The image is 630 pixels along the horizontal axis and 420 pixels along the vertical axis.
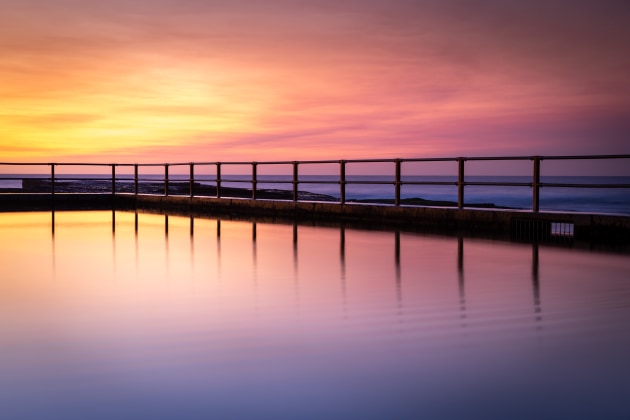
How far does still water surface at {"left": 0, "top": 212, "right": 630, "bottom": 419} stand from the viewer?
3.20 m

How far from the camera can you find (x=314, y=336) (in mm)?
4371

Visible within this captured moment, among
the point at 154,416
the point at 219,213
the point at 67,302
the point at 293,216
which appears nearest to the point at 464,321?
the point at 154,416

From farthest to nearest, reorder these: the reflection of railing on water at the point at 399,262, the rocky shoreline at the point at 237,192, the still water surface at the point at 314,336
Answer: the rocky shoreline at the point at 237,192 → the reflection of railing on water at the point at 399,262 → the still water surface at the point at 314,336

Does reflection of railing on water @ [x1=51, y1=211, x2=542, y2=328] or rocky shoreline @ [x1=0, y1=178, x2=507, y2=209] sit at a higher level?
rocky shoreline @ [x1=0, y1=178, x2=507, y2=209]

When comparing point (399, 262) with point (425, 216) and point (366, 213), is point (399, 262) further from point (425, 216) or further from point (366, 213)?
point (366, 213)

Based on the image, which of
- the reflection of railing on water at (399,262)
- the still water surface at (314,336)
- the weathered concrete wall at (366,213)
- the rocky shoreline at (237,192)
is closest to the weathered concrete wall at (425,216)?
the weathered concrete wall at (366,213)

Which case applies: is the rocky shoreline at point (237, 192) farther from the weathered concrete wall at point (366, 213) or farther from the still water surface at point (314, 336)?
the still water surface at point (314, 336)

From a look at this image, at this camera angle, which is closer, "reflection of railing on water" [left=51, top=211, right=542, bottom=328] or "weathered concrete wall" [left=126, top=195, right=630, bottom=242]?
"reflection of railing on water" [left=51, top=211, right=542, bottom=328]

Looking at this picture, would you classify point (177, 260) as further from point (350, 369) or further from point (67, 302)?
point (350, 369)

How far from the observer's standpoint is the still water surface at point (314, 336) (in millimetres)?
3195

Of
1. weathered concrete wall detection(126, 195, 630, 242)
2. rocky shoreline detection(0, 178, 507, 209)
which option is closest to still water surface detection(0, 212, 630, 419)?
weathered concrete wall detection(126, 195, 630, 242)

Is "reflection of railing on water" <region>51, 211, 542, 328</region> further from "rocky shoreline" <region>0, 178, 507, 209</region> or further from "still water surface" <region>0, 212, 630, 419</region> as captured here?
"rocky shoreline" <region>0, 178, 507, 209</region>

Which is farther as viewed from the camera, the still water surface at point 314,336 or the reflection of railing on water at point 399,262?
the reflection of railing on water at point 399,262

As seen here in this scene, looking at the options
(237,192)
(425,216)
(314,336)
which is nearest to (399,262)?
(314,336)
